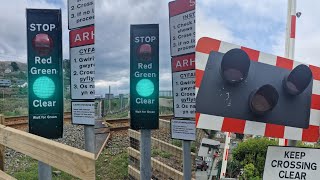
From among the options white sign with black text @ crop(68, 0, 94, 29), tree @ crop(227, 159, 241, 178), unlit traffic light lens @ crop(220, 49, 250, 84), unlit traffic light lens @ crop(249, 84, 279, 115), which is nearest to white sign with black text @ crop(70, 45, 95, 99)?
white sign with black text @ crop(68, 0, 94, 29)

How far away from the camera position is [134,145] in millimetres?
6805

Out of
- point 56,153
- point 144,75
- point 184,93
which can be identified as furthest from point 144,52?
point 56,153

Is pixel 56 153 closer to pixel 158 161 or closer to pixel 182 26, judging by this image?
pixel 182 26

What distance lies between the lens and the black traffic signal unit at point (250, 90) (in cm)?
252

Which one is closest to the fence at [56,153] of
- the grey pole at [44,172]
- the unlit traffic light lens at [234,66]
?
the grey pole at [44,172]

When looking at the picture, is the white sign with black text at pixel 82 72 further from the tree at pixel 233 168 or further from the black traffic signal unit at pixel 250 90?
the tree at pixel 233 168

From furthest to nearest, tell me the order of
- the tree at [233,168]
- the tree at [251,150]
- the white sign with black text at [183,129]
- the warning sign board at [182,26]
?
the tree at [251,150]
the tree at [233,168]
the white sign with black text at [183,129]
the warning sign board at [182,26]

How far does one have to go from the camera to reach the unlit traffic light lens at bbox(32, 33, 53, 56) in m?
3.30

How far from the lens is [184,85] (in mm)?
3500

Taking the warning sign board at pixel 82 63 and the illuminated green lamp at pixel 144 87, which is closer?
the warning sign board at pixel 82 63

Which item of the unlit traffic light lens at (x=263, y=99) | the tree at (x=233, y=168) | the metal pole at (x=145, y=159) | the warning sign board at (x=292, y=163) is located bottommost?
the tree at (x=233, y=168)

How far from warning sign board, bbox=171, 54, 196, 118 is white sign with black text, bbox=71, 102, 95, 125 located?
88 centimetres

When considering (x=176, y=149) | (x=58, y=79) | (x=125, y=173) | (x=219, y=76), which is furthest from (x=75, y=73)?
(x=125, y=173)

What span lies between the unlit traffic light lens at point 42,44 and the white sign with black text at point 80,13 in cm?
27
